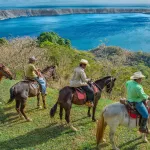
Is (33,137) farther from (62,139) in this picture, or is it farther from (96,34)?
(96,34)

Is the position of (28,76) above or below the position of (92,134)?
above

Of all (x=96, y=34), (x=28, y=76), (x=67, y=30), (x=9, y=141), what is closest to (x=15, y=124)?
(x=9, y=141)

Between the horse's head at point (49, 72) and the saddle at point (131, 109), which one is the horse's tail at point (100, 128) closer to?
the saddle at point (131, 109)

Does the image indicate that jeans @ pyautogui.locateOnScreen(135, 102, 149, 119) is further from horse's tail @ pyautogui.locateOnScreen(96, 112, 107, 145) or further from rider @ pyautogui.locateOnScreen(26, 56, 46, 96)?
rider @ pyautogui.locateOnScreen(26, 56, 46, 96)

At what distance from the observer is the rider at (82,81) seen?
27.6 ft

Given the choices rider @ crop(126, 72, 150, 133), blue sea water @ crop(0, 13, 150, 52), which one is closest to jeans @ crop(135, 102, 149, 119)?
rider @ crop(126, 72, 150, 133)

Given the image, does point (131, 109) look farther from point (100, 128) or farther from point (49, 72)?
point (49, 72)

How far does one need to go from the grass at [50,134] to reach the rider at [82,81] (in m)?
1.16

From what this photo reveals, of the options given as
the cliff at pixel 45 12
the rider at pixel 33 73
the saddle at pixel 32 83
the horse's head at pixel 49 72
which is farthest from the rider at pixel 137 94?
the cliff at pixel 45 12

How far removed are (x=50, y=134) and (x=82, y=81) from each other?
2.06m

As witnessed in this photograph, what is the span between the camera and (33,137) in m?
8.57

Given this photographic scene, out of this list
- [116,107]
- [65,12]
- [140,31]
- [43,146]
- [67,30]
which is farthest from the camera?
[65,12]

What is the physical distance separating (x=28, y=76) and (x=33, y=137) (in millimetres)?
2368

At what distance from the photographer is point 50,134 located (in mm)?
8766
